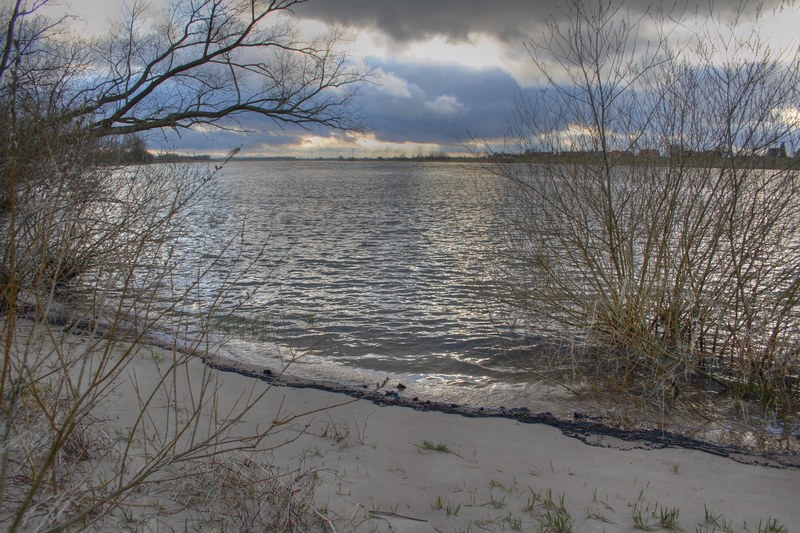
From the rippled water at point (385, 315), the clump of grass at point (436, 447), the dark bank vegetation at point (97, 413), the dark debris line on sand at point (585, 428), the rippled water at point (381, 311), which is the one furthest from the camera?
the rippled water at point (381, 311)

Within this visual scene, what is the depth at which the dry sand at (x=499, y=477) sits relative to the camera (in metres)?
3.66

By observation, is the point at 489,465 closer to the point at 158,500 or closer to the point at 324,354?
the point at 158,500

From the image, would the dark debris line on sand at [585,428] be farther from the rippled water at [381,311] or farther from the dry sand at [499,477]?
the rippled water at [381,311]

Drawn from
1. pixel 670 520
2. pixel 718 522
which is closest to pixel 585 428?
pixel 718 522

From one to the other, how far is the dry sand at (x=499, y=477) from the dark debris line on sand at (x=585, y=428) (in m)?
0.14

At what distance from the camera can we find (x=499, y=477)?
14.1ft

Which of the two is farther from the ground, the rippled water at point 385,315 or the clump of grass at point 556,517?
the clump of grass at point 556,517

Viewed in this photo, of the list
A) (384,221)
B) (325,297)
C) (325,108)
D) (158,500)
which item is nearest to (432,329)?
(325,297)

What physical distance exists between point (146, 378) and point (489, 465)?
4.13 metres

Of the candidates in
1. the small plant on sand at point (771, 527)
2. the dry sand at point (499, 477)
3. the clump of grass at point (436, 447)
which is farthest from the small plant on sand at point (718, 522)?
the clump of grass at point (436, 447)

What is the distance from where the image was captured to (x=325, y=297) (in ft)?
40.2

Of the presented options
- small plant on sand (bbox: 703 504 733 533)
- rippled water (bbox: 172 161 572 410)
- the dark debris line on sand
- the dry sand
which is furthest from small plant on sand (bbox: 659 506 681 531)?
rippled water (bbox: 172 161 572 410)

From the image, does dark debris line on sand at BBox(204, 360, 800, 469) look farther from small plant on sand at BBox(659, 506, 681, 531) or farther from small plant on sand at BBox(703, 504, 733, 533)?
small plant on sand at BBox(659, 506, 681, 531)

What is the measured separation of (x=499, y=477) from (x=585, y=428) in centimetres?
174
